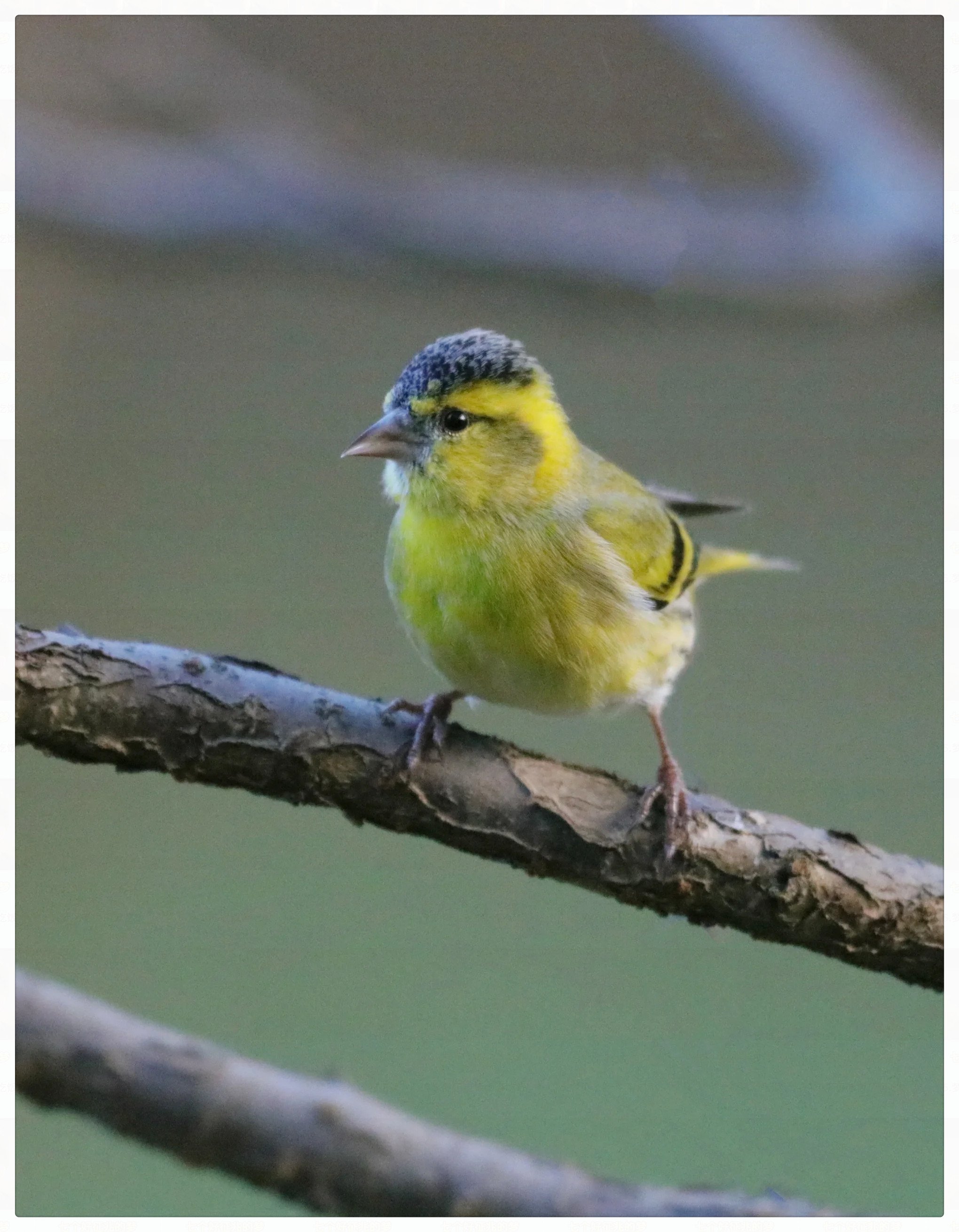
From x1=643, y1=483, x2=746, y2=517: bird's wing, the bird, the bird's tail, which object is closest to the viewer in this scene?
the bird

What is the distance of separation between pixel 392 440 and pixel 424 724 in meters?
0.35

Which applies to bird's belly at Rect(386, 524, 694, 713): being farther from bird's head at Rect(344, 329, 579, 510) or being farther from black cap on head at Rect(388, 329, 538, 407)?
black cap on head at Rect(388, 329, 538, 407)

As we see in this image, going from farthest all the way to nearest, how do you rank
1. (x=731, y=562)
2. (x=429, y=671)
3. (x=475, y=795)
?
(x=429, y=671), (x=731, y=562), (x=475, y=795)

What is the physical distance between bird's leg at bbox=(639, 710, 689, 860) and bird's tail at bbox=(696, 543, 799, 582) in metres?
0.62

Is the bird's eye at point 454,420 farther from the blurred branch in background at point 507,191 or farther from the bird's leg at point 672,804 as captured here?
the blurred branch in background at point 507,191

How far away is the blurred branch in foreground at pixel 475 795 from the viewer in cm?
139

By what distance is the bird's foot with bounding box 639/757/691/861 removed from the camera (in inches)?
61.0

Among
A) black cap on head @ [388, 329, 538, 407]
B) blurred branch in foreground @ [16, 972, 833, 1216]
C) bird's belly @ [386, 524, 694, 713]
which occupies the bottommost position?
blurred branch in foreground @ [16, 972, 833, 1216]

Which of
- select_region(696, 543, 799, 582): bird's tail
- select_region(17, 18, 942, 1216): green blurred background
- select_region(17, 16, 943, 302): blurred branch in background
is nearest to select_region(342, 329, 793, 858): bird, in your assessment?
select_region(17, 18, 942, 1216): green blurred background

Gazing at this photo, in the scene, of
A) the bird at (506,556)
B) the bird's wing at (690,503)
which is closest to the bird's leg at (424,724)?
the bird at (506,556)

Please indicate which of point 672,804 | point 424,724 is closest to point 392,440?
point 424,724

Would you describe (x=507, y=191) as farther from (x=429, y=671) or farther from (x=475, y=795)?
(x=475, y=795)

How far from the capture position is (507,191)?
2516 mm
